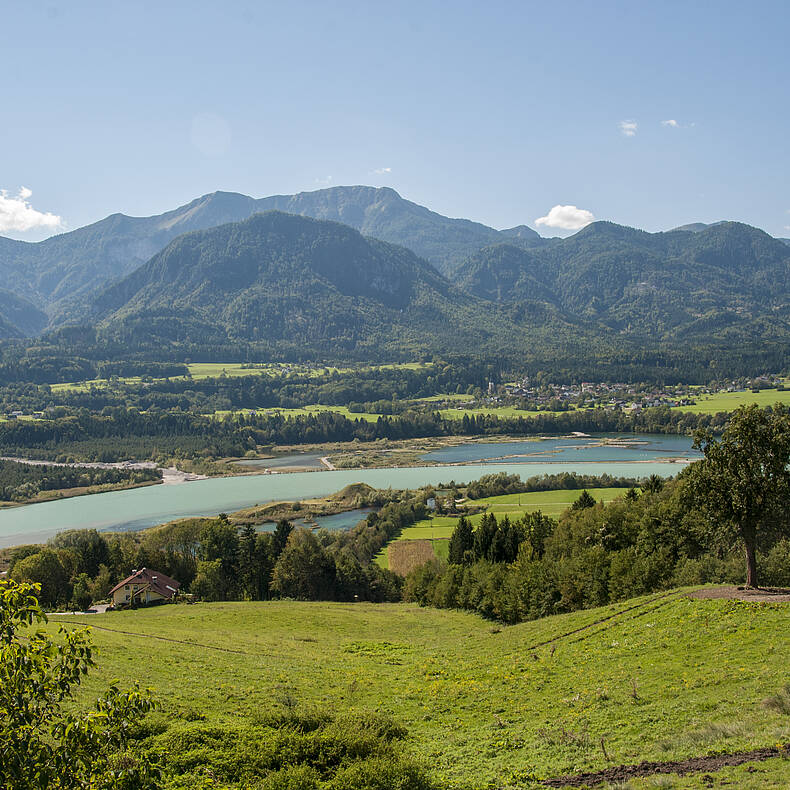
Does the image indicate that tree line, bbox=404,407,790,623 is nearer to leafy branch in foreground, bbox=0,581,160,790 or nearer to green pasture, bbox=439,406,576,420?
leafy branch in foreground, bbox=0,581,160,790

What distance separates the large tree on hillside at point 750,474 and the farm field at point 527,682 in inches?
141

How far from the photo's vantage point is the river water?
89.4 m

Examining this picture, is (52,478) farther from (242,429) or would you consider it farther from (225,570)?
(225,570)

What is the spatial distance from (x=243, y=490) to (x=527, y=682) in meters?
95.1

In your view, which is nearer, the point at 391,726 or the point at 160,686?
the point at 391,726

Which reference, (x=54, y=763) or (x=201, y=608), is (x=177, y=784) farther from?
(x=201, y=608)

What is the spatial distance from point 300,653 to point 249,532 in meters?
31.8

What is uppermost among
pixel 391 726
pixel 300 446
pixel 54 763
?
pixel 54 763

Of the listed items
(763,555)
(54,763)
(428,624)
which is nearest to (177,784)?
(54,763)

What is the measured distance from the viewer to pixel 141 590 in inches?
1764

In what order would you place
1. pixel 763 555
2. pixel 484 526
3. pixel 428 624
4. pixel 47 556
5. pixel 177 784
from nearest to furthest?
1. pixel 177 784
2. pixel 763 555
3. pixel 428 624
4. pixel 47 556
5. pixel 484 526

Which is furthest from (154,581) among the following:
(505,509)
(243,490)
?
(243,490)

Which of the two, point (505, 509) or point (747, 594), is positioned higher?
point (747, 594)

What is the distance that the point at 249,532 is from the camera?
5638cm
